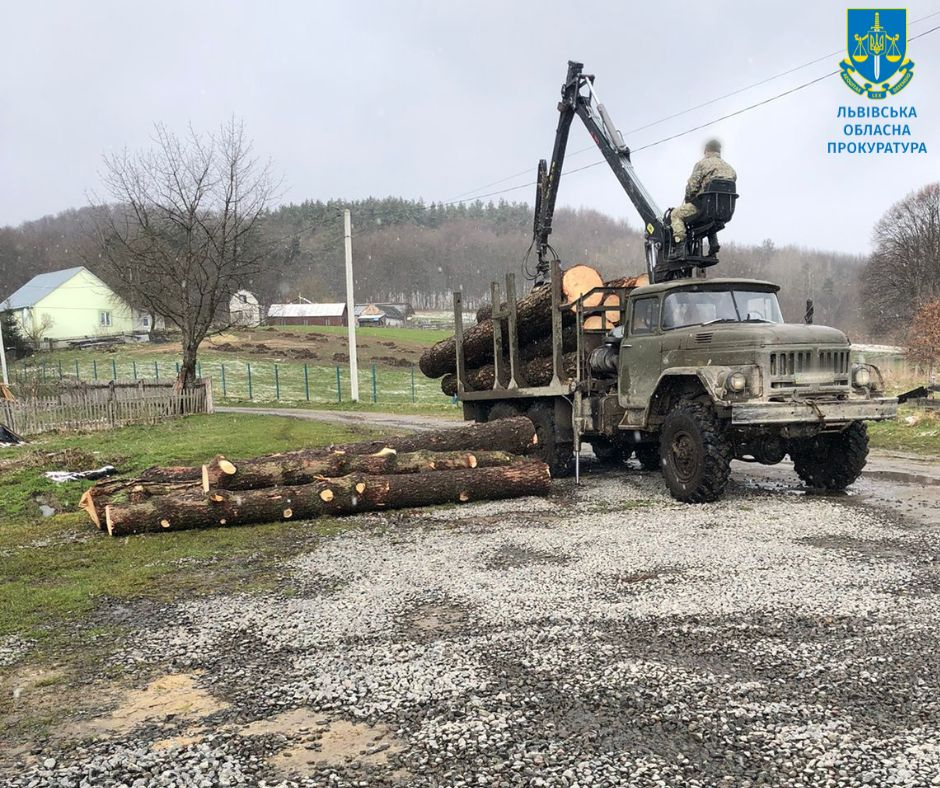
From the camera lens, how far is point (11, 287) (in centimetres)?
8281

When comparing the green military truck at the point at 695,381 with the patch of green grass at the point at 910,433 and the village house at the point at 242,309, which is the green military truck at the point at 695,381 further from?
the village house at the point at 242,309

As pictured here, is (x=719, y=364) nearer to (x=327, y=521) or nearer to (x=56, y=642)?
(x=327, y=521)

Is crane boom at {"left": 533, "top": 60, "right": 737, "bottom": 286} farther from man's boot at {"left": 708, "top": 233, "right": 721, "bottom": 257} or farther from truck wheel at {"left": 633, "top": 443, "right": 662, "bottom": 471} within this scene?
truck wheel at {"left": 633, "top": 443, "right": 662, "bottom": 471}

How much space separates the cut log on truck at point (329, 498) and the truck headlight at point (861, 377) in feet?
12.8

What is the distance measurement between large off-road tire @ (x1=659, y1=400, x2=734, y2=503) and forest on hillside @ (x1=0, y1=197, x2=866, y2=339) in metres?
52.4

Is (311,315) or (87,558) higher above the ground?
(311,315)

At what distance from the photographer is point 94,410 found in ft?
70.6

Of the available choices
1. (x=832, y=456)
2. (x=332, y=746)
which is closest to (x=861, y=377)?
(x=832, y=456)

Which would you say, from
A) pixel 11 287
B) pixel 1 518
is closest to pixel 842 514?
pixel 1 518

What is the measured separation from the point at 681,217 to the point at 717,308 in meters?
1.75

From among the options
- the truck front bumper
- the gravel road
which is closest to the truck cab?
the truck front bumper

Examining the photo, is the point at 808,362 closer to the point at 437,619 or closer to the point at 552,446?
the point at 552,446

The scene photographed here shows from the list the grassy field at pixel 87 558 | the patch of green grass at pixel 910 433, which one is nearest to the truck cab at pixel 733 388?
the grassy field at pixel 87 558

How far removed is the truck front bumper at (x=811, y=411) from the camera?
783cm
